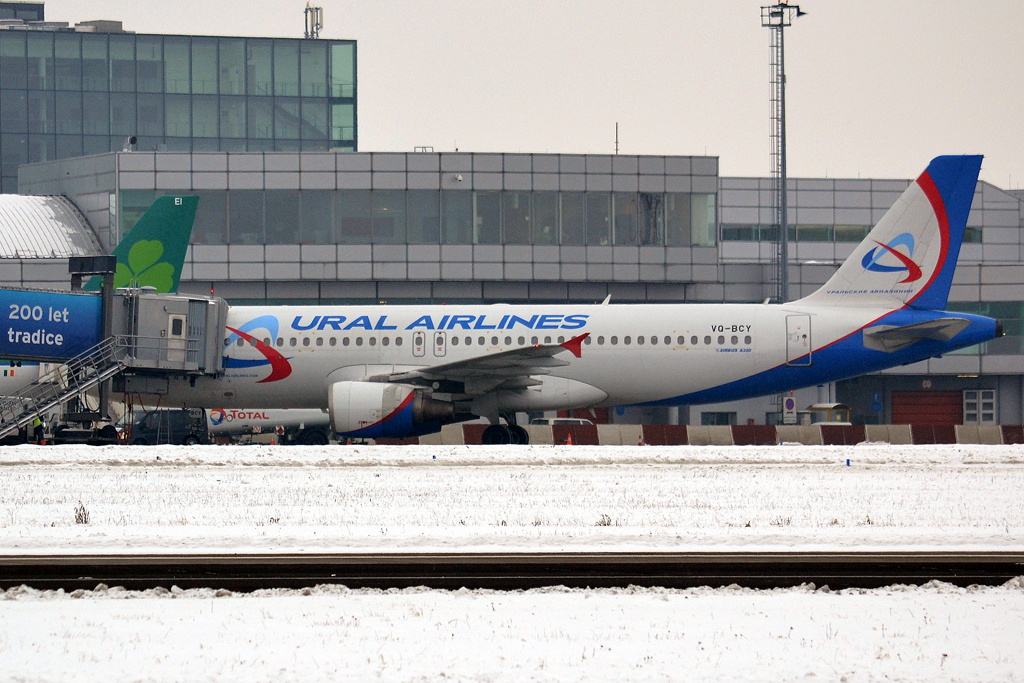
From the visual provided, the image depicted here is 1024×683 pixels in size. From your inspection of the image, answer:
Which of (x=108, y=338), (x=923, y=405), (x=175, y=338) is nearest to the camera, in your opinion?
(x=108, y=338)

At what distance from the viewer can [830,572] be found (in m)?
11.5

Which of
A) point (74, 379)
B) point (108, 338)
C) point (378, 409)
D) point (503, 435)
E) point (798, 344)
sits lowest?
A: point (503, 435)

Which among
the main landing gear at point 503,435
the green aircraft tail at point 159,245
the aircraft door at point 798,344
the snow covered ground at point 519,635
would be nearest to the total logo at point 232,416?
the green aircraft tail at point 159,245

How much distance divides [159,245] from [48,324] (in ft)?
36.9

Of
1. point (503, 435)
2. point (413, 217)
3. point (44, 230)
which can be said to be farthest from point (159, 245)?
point (503, 435)

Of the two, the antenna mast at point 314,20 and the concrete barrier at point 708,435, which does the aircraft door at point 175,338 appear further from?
the antenna mast at point 314,20

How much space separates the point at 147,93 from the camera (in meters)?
97.2

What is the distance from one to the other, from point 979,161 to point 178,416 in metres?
27.2

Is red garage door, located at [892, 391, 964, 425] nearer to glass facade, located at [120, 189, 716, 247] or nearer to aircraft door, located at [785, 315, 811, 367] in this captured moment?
glass facade, located at [120, 189, 716, 247]

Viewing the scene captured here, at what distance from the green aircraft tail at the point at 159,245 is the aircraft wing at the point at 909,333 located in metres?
24.2

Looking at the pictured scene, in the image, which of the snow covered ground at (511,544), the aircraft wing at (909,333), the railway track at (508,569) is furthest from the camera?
the aircraft wing at (909,333)

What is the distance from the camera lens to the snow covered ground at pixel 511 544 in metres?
8.31

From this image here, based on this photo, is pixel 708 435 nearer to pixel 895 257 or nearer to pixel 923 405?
pixel 895 257

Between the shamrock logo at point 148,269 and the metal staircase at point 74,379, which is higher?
the shamrock logo at point 148,269
